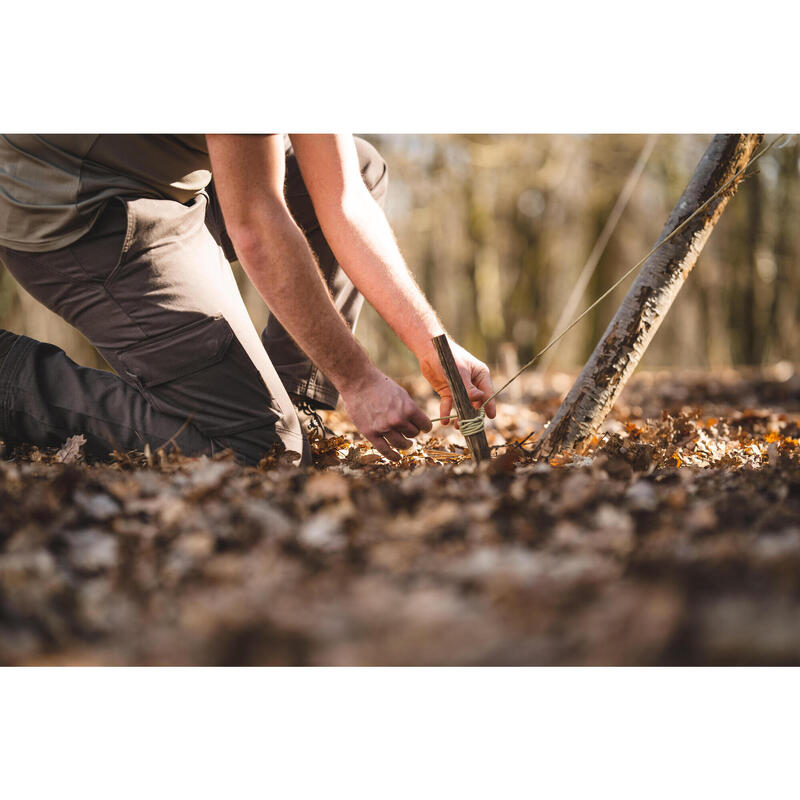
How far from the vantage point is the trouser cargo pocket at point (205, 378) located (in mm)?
2277

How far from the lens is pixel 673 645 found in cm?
117

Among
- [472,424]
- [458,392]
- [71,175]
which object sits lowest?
[472,424]

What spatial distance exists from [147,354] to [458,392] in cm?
105

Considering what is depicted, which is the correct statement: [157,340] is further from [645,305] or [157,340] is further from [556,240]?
[556,240]

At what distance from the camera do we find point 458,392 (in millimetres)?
2184

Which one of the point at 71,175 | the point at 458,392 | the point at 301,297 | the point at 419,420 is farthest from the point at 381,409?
the point at 71,175

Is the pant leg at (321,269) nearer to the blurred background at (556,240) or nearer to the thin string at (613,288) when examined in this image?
the thin string at (613,288)

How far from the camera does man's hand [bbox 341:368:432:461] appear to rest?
2.08 meters

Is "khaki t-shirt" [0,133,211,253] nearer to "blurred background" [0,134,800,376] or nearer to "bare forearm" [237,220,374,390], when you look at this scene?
"bare forearm" [237,220,374,390]

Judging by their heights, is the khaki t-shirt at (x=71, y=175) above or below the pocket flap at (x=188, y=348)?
above

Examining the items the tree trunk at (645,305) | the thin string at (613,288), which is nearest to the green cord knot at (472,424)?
the thin string at (613,288)

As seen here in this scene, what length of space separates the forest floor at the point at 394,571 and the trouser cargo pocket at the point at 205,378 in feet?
1.73

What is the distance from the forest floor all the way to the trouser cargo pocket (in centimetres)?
53

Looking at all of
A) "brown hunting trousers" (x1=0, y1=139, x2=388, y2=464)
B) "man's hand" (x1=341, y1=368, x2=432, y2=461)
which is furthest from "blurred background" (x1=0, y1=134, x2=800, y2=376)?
"man's hand" (x1=341, y1=368, x2=432, y2=461)
